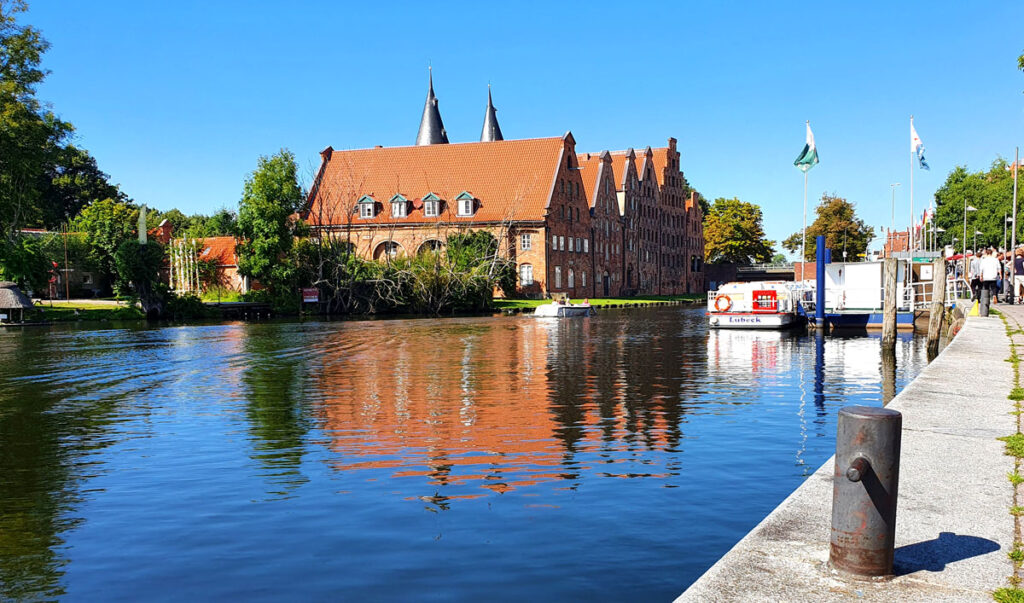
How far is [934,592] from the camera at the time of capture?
498 cm

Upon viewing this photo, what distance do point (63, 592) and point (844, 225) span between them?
120m

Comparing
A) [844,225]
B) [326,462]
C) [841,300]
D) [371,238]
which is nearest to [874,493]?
[326,462]

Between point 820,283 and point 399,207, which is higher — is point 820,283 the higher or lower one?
the lower one

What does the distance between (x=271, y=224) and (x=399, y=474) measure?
56198 mm

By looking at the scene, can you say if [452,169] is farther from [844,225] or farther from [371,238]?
[844,225]

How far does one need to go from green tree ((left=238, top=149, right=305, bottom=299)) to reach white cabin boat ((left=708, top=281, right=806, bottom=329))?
3311cm

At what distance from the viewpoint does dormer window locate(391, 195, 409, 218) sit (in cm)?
7825

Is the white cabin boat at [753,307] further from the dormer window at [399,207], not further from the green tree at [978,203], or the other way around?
the green tree at [978,203]

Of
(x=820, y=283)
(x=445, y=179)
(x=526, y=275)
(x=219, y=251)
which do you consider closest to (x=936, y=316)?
(x=820, y=283)

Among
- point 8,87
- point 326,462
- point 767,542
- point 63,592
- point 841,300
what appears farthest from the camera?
point 8,87

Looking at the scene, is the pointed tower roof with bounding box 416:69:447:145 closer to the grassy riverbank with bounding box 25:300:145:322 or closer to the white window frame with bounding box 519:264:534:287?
the white window frame with bounding box 519:264:534:287

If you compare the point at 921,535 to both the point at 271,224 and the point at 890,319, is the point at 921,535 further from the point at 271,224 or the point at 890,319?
the point at 271,224

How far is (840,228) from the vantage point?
11662cm

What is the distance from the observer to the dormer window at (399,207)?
7825 centimetres
